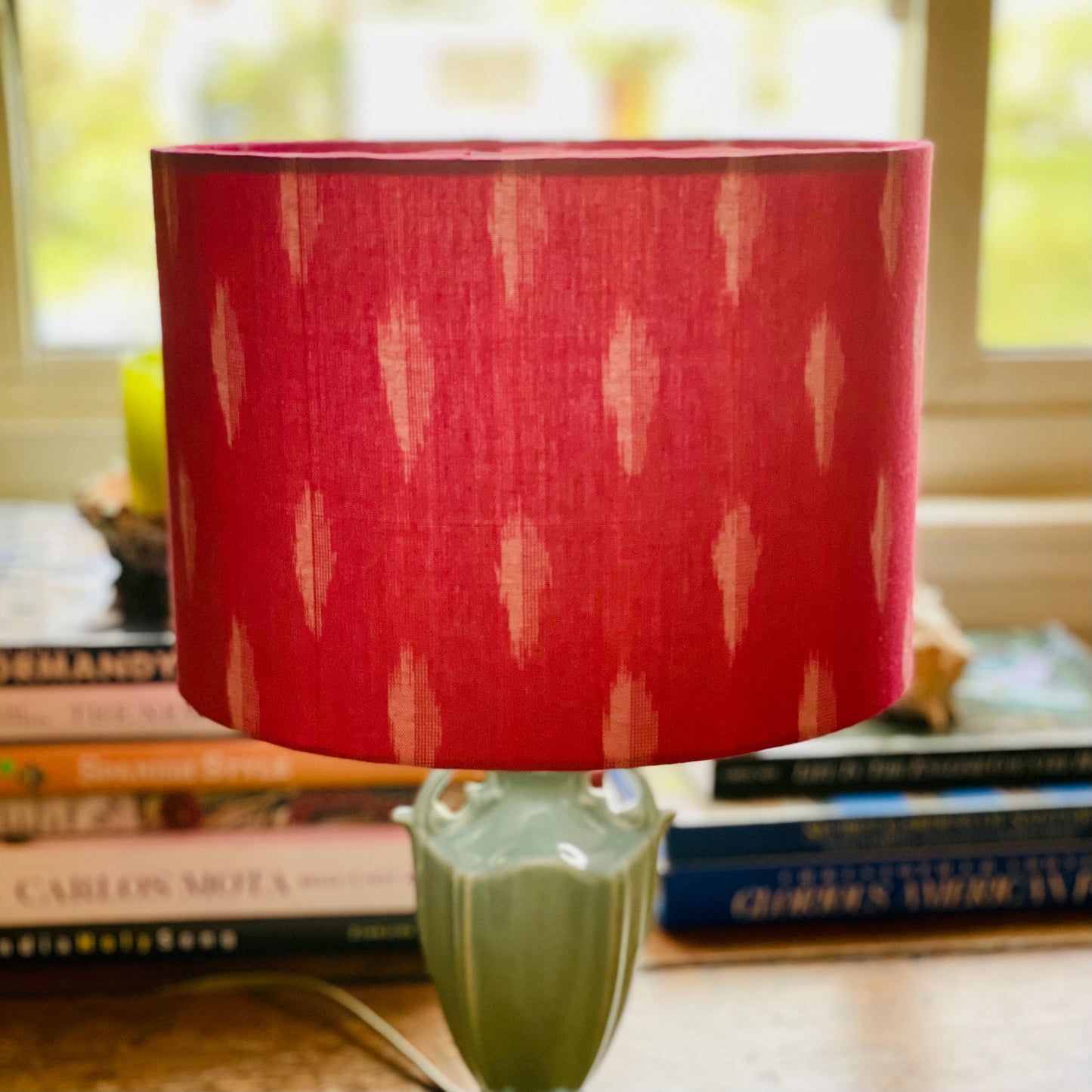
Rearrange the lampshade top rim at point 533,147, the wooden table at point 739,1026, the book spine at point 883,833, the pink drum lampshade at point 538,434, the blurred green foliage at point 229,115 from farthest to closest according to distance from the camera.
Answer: the blurred green foliage at point 229,115 < the book spine at point 883,833 < the wooden table at point 739,1026 < the lampshade top rim at point 533,147 < the pink drum lampshade at point 538,434

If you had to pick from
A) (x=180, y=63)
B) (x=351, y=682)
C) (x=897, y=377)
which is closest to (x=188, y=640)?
(x=351, y=682)

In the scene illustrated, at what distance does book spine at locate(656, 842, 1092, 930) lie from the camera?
3.40 ft

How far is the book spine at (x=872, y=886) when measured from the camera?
1035mm

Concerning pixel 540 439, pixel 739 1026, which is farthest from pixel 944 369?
pixel 540 439

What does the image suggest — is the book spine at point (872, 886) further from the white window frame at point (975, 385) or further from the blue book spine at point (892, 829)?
the white window frame at point (975, 385)

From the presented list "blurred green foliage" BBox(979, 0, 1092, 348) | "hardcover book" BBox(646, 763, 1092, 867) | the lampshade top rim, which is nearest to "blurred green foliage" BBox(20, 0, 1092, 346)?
"blurred green foliage" BBox(979, 0, 1092, 348)

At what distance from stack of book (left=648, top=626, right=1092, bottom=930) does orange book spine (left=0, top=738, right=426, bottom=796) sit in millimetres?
229

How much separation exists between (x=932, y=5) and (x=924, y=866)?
0.79 metres

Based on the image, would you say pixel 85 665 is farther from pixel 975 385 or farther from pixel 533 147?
pixel 975 385

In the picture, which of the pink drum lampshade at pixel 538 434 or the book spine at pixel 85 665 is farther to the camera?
the book spine at pixel 85 665

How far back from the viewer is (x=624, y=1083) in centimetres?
91

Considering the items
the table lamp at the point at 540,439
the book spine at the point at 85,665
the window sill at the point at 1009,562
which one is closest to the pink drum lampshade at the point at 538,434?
the table lamp at the point at 540,439

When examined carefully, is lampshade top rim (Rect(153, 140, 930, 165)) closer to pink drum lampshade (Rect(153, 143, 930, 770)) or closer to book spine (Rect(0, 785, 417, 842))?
pink drum lampshade (Rect(153, 143, 930, 770))

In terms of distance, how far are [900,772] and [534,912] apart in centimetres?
39
